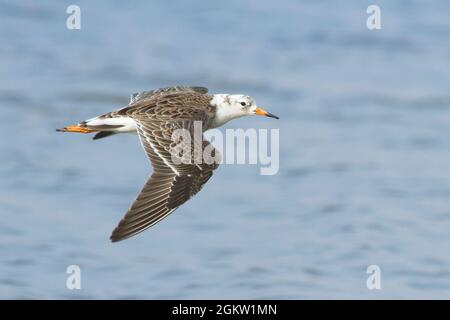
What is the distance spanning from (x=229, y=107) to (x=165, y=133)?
116 centimetres

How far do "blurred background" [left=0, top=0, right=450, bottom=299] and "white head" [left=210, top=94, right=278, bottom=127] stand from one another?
10.2ft

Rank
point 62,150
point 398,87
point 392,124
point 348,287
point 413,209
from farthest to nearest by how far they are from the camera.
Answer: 1. point 398,87
2. point 392,124
3. point 62,150
4. point 413,209
5. point 348,287

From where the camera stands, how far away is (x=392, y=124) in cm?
1955

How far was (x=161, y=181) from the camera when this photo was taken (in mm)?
10820

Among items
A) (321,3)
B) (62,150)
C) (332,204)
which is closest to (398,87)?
(321,3)

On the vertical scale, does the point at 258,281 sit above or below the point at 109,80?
below

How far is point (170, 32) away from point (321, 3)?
2.87 m

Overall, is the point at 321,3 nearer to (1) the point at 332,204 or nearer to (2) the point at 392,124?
(2) the point at 392,124

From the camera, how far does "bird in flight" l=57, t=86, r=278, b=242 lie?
1046 centimetres
